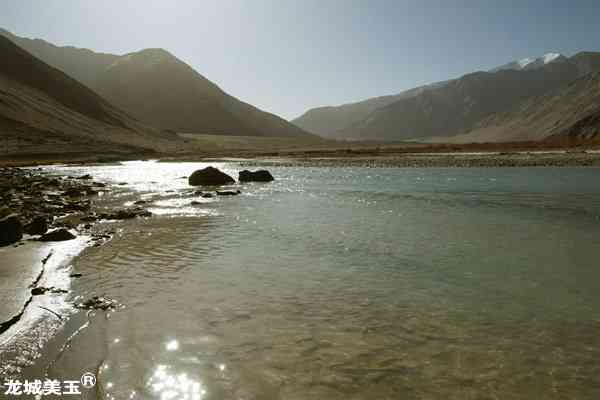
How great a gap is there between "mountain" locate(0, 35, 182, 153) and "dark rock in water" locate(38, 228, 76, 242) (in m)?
69.7

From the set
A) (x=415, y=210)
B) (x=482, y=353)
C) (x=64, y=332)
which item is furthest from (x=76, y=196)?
(x=482, y=353)

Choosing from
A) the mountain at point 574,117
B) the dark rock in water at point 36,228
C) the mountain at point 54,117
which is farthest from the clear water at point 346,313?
the mountain at point 574,117

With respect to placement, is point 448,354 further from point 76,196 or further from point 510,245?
point 76,196

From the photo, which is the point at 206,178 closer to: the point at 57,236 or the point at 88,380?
the point at 57,236

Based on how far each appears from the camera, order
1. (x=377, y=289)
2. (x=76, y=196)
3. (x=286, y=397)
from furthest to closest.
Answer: (x=76, y=196)
(x=377, y=289)
(x=286, y=397)

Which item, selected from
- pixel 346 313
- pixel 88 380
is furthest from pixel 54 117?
pixel 88 380

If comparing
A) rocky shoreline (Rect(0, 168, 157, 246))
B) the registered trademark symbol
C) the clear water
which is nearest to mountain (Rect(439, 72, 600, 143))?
rocky shoreline (Rect(0, 168, 157, 246))

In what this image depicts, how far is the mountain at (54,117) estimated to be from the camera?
8012 centimetres

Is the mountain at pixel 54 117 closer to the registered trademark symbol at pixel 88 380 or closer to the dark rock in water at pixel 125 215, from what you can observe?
the dark rock in water at pixel 125 215

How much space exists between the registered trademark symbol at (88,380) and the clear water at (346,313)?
12 cm

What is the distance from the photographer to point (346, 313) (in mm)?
7449

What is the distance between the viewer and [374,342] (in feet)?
20.6

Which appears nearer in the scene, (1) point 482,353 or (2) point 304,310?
(1) point 482,353

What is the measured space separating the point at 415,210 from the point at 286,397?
16.4 meters
